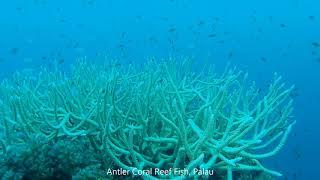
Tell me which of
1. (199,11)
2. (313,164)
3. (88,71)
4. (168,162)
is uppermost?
(199,11)

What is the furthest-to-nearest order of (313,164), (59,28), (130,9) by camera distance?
(130,9), (59,28), (313,164)

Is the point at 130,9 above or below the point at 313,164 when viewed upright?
above

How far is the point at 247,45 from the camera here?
1571 inches

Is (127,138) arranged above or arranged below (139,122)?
below

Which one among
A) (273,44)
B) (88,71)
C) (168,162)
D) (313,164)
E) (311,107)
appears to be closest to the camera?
(168,162)

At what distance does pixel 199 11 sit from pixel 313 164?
33088mm

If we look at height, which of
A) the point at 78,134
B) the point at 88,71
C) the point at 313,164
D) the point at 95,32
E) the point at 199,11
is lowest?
the point at 313,164

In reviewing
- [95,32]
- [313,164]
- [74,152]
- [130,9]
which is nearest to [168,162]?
[74,152]

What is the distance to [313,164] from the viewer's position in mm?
24531

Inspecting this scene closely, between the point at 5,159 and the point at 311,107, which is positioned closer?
the point at 5,159

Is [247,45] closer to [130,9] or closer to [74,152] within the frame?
[130,9]

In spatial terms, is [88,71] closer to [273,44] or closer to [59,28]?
[273,44]

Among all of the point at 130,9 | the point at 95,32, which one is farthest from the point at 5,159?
the point at 130,9

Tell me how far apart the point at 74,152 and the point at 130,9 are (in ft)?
169
